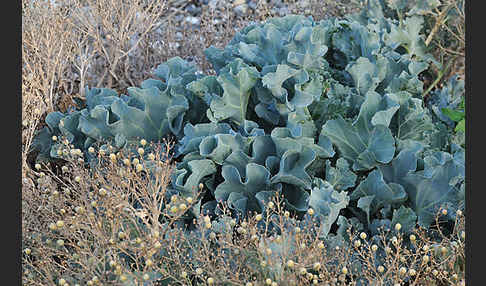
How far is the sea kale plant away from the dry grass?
0.15 m

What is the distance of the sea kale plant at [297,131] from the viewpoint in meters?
2.82

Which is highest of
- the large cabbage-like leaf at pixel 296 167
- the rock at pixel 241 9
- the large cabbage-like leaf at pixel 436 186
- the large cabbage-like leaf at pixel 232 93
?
the large cabbage-like leaf at pixel 232 93

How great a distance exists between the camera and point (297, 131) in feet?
9.34

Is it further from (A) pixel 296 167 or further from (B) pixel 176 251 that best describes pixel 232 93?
(B) pixel 176 251

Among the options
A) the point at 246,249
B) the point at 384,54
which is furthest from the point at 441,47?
the point at 246,249

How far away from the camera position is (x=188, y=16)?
548 cm

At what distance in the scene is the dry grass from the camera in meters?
2.27

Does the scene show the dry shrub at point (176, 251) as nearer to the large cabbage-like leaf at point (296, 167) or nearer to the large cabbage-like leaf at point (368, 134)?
the large cabbage-like leaf at point (296, 167)

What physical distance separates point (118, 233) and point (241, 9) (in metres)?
3.34

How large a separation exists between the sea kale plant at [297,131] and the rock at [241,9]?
1778 millimetres

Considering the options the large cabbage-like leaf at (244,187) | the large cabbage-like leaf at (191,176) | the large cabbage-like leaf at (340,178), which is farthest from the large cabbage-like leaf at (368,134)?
the large cabbage-like leaf at (191,176)

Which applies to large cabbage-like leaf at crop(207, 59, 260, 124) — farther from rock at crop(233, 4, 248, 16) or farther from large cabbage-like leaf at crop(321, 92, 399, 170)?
rock at crop(233, 4, 248, 16)

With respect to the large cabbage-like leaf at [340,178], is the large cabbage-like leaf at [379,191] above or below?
below

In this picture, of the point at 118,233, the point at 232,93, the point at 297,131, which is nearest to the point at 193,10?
the point at 232,93
